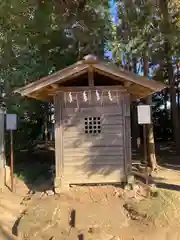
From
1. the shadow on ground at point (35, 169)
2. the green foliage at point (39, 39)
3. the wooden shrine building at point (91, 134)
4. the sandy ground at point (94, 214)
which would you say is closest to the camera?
the sandy ground at point (94, 214)

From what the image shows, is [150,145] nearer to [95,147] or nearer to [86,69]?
[95,147]

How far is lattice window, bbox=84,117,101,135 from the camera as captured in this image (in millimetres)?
10258

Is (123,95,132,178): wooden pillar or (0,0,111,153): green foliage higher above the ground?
(0,0,111,153): green foliage

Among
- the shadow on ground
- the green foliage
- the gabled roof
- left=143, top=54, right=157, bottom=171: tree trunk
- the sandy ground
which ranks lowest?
the sandy ground

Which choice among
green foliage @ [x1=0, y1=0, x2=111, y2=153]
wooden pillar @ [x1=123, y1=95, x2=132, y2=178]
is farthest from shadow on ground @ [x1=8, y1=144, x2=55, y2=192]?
wooden pillar @ [x1=123, y1=95, x2=132, y2=178]

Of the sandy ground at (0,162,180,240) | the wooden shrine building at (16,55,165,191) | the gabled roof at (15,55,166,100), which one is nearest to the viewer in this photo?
the sandy ground at (0,162,180,240)

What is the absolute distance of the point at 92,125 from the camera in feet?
33.6

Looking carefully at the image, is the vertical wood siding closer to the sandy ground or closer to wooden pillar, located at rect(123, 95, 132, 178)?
wooden pillar, located at rect(123, 95, 132, 178)

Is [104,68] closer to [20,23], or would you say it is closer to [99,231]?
[99,231]

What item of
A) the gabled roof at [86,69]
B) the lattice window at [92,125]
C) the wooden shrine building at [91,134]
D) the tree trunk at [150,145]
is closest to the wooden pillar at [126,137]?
the wooden shrine building at [91,134]

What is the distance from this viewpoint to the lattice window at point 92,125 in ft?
33.7

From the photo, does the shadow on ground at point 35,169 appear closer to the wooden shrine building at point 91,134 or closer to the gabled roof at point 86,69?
the wooden shrine building at point 91,134

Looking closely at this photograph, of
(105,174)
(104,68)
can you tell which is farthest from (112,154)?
(104,68)

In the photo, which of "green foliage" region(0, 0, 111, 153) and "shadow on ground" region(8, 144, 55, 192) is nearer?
"shadow on ground" region(8, 144, 55, 192)
